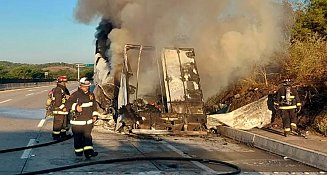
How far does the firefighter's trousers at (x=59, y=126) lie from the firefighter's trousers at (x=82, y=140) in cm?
227

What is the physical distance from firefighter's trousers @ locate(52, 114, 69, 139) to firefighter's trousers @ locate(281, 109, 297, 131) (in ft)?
→ 17.1

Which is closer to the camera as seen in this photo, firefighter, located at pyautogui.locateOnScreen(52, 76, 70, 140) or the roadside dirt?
firefighter, located at pyautogui.locateOnScreen(52, 76, 70, 140)

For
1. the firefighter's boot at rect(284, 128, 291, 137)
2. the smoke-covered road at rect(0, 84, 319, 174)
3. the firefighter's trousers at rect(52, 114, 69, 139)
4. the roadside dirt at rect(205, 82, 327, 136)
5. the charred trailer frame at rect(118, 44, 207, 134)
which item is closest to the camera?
the smoke-covered road at rect(0, 84, 319, 174)

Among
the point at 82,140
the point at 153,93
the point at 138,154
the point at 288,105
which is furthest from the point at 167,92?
the point at 82,140

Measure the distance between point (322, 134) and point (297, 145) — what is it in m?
1.92

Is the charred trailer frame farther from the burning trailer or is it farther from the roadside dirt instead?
the roadside dirt

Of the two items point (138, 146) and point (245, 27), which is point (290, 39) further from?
point (138, 146)

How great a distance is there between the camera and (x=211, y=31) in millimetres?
15617

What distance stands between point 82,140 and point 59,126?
2.42 metres

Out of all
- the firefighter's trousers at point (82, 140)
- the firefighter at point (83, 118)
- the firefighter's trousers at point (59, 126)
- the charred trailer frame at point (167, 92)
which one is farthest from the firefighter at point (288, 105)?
the firefighter's trousers at point (59, 126)

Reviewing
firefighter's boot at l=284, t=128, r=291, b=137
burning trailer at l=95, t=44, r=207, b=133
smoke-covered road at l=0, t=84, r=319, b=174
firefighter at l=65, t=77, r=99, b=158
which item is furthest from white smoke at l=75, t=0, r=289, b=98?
firefighter at l=65, t=77, r=99, b=158

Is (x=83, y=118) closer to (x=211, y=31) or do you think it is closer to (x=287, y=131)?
(x=287, y=131)

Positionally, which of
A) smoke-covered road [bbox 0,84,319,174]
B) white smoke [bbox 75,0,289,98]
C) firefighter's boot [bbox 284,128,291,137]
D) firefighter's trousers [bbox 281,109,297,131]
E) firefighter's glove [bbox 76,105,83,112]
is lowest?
smoke-covered road [bbox 0,84,319,174]

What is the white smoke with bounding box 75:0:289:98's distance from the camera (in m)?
15.2
